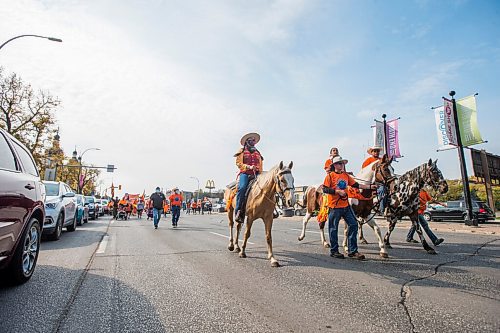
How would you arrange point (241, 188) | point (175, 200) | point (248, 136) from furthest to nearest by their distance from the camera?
point (175, 200)
point (248, 136)
point (241, 188)

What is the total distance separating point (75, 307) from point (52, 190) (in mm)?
8694

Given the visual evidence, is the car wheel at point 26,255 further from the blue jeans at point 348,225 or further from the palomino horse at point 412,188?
the palomino horse at point 412,188

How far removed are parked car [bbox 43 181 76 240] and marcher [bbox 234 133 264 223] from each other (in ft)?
18.0

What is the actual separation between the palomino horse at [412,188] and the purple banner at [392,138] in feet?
57.0

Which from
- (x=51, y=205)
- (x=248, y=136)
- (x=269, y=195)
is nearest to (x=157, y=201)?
(x=51, y=205)

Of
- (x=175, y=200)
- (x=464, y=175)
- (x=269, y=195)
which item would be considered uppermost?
(x=464, y=175)

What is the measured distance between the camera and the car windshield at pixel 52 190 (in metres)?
10.1

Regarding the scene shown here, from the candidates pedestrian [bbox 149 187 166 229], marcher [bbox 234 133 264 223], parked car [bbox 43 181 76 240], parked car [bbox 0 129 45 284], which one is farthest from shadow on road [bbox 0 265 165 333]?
pedestrian [bbox 149 187 166 229]

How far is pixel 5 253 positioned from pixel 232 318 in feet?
8.89

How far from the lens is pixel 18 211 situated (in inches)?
145

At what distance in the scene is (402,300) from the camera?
3.64 metres

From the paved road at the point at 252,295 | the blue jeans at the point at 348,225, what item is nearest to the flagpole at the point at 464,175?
the paved road at the point at 252,295

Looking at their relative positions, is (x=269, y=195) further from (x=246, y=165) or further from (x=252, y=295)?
(x=252, y=295)

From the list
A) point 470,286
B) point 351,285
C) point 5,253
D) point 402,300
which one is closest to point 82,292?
point 5,253
